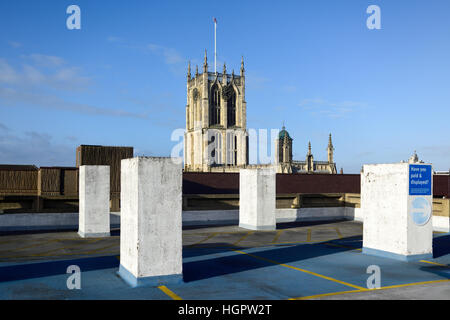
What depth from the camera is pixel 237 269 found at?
1495 centimetres

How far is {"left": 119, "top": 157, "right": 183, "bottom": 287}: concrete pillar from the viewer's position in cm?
1227

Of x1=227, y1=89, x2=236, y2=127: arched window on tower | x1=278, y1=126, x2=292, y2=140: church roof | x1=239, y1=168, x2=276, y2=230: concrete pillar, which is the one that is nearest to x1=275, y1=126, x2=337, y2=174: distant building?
x1=278, y1=126, x2=292, y2=140: church roof

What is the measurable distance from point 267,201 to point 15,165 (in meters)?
29.5

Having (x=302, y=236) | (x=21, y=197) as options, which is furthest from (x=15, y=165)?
(x=302, y=236)

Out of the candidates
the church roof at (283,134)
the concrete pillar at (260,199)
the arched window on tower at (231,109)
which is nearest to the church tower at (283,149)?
the church roof at (283,134)

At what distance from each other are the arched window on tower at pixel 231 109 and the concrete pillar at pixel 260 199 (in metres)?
121

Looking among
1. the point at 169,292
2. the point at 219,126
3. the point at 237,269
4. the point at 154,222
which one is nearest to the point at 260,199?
the point at 237,269

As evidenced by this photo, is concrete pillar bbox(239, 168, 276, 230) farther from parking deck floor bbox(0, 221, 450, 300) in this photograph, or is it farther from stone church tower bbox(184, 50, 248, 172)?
stone church tower bbox(184, 50, 248, 172)

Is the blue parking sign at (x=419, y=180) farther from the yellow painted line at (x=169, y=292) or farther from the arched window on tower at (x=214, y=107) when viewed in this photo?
the arched window on tower at (x=214, y=107)

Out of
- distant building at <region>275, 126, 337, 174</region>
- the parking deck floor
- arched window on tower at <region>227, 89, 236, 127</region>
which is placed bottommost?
the parking deck floor

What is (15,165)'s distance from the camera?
143 ft

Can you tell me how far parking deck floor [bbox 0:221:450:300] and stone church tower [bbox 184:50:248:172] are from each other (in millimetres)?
116977

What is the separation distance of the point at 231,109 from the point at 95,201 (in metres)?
128

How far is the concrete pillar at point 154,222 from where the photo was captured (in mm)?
12266
